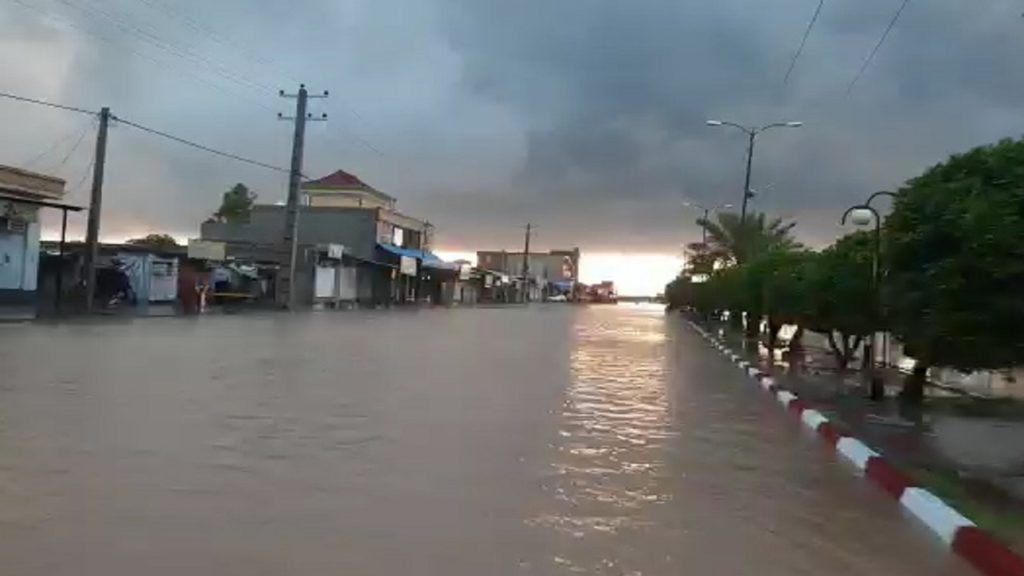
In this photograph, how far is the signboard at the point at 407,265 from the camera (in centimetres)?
7275

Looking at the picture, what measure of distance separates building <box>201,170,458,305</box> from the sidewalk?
120 ft

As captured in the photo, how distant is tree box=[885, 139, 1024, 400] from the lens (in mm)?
9586

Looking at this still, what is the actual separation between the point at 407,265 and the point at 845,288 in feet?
190

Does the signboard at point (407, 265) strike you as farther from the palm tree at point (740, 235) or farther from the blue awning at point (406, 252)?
the palm tree at point (740, 235)

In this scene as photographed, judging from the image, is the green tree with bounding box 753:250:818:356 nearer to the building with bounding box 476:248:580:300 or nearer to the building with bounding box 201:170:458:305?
the building with bounding box 201:170:458:305

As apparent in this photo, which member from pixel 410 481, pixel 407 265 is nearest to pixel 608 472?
pixel 410 481

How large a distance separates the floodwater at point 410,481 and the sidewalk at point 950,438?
594 millimetres

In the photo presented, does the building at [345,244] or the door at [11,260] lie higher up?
the building at [345,244]

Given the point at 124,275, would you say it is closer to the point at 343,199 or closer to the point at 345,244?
the point at 345,244

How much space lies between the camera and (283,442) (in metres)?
10.1

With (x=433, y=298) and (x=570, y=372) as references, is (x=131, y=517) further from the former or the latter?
(x=433, y=298)

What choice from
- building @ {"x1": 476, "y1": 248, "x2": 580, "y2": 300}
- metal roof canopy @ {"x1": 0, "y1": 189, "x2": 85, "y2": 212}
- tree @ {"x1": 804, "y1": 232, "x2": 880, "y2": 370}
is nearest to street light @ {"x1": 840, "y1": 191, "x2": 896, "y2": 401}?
tree @ {"x1": 804, "y1": 232, "x2": 880, "y2": 370}

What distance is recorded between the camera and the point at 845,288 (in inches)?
683

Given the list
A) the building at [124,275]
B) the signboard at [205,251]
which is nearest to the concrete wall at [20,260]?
the building at [124,275]
